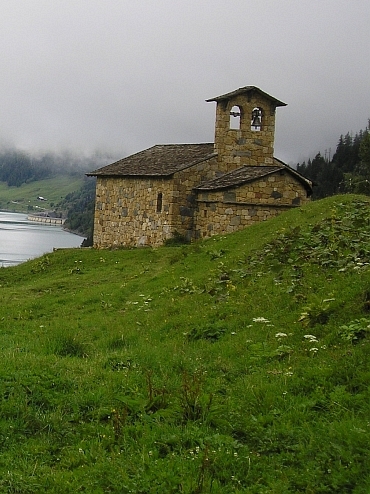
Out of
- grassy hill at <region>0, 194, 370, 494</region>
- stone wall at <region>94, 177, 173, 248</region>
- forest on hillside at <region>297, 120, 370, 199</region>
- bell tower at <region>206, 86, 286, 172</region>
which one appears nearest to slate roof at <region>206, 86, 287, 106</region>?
bell tower at <region>206, 86, 286, 172</region>

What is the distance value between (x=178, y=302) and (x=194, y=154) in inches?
617

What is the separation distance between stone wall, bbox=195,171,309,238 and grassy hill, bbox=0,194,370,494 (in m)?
9.02

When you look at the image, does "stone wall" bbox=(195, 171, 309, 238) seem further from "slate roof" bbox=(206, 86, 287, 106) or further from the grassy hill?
the grassy hill

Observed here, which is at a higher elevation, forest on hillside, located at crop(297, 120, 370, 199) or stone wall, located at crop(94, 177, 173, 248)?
forest on hillside, located at crop(297, 120, 370, 199)

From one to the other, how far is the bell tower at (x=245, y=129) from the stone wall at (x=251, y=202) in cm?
310

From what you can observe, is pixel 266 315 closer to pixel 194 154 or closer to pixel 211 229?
pixel 211 229

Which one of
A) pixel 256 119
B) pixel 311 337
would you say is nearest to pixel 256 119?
pixel 256 119

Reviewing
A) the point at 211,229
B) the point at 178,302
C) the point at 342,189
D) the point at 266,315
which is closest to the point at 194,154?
the point at 211,229

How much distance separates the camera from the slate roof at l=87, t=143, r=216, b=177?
2566 cm

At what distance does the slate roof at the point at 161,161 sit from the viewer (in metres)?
25.7

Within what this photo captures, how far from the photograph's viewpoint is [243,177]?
23359 mm

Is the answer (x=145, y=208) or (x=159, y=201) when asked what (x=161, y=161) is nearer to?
(x=145, y=208)

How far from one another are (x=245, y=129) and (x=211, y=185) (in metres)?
3.84

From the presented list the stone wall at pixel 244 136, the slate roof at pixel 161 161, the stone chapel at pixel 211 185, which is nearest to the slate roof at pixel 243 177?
the stone chapel at pixel 211 185
